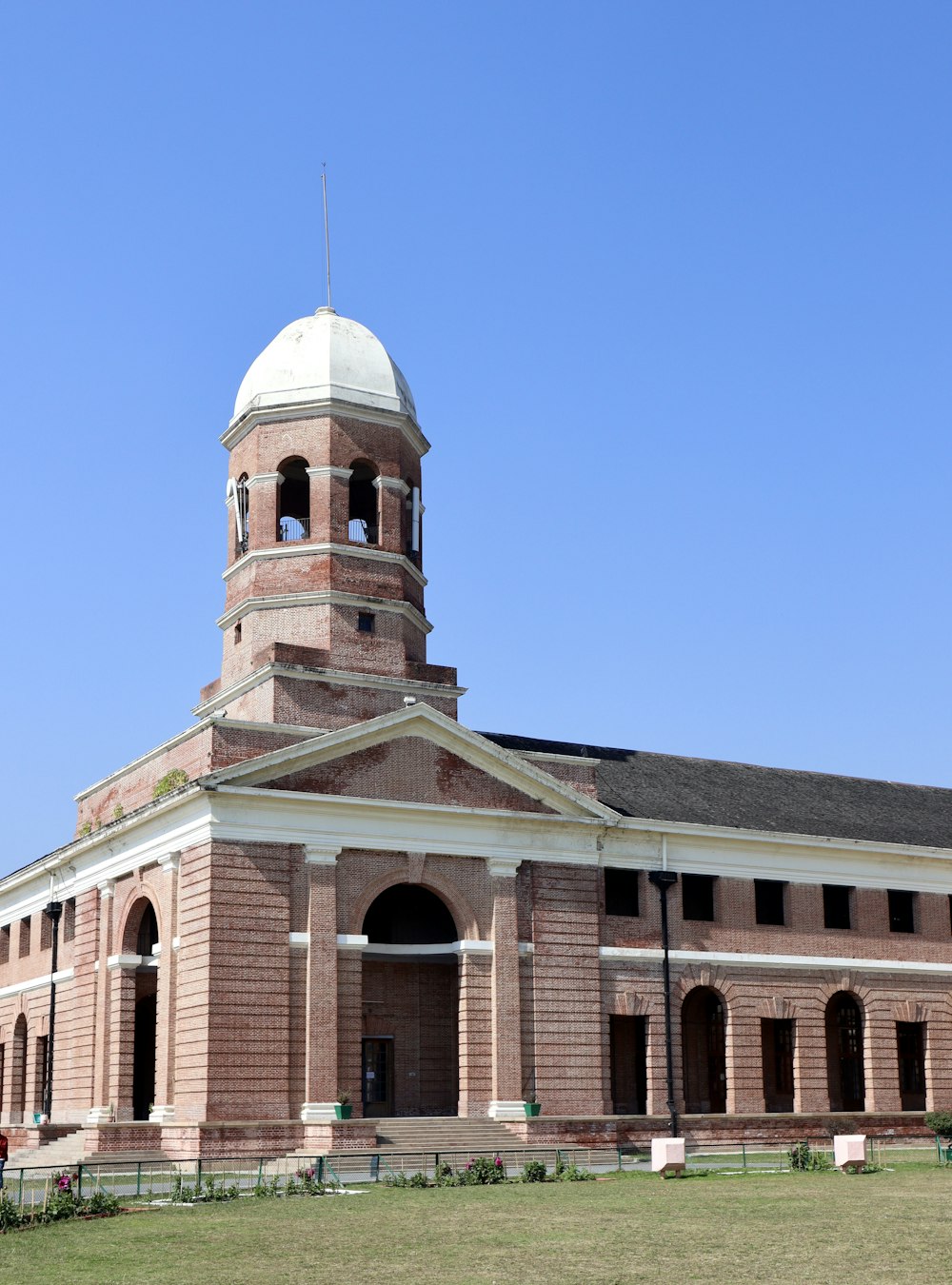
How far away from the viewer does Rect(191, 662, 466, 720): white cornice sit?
41875 mm

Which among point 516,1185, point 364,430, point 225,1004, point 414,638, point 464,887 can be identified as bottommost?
point 516,1185

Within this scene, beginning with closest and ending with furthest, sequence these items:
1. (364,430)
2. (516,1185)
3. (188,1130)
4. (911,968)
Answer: (516,1185) < (188,1130) < (364,430) < (911,968)

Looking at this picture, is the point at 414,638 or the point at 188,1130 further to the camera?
the point at 414,638

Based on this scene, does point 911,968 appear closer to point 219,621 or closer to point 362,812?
point 362,812

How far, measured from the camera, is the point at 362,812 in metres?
40.0

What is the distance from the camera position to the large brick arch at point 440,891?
4009 cm

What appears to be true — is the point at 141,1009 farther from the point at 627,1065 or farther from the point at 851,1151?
the point at 851,1151

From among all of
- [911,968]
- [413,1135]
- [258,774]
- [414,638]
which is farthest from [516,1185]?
[911,968]

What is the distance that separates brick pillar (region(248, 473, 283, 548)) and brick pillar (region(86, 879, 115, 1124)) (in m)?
9.87

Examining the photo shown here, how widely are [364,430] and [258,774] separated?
11.2 m

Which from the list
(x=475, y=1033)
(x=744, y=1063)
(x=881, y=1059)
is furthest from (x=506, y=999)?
(x=881, y=1059)

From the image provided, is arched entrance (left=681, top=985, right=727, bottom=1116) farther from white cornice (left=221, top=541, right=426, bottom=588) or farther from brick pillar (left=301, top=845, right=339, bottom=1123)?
brick pillar (left=301, top=845, right=339, bottom=1123)

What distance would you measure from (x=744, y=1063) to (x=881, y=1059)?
4904 mm

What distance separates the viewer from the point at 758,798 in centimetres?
5112
